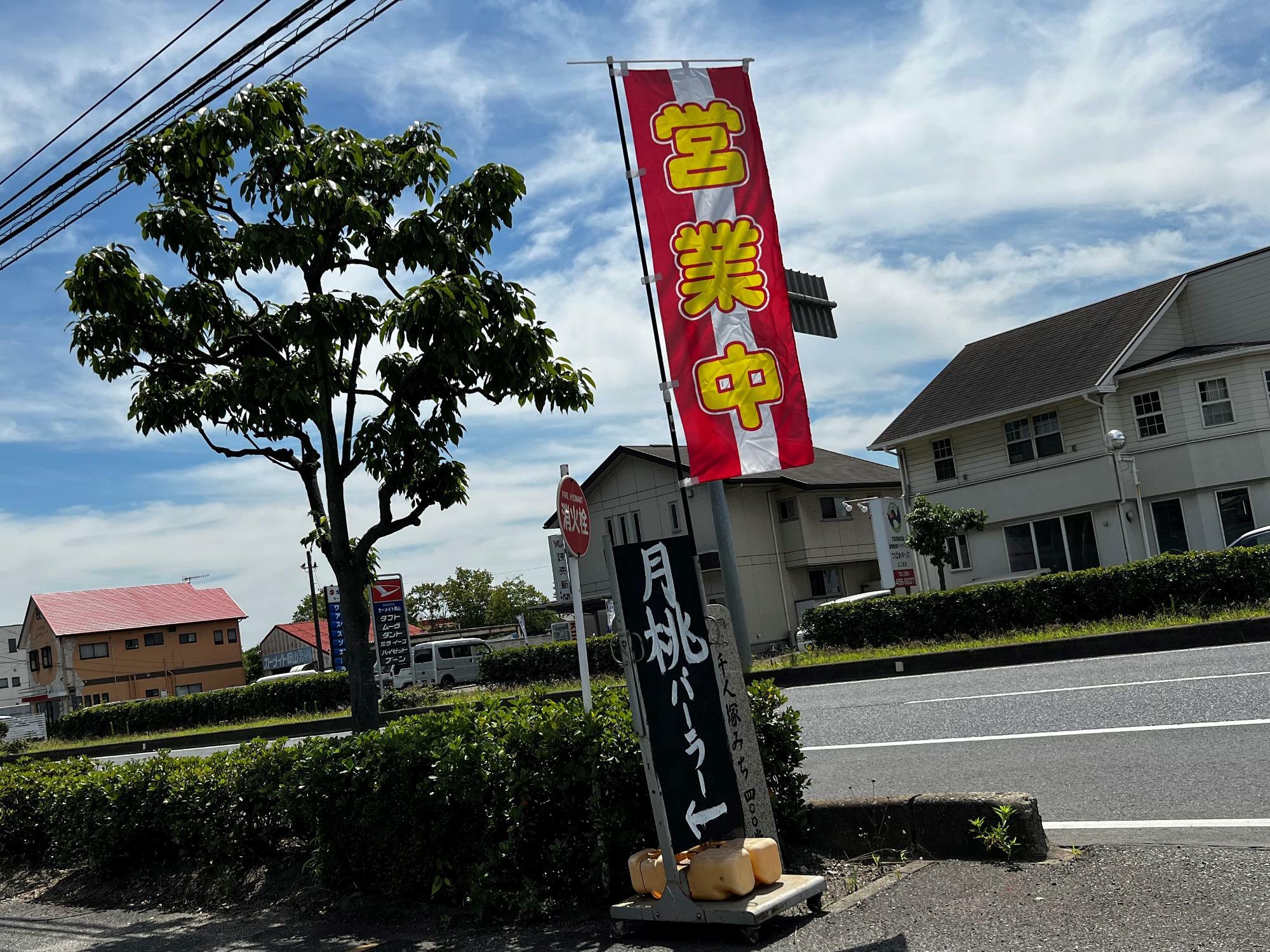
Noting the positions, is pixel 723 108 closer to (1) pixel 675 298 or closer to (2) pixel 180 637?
(1) pixel 675 298

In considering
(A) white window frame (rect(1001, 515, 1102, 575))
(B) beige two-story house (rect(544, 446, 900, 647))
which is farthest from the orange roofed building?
(A) white window frame (rect(1001, 515, 1102, 575))

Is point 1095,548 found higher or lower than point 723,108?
lower

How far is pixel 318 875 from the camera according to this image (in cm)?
646

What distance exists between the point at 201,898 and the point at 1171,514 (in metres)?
25.0

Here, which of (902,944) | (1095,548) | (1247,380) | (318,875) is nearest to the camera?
(902,944)

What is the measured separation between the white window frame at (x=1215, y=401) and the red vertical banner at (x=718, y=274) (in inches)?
855

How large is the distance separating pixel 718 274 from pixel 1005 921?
4.49 metres

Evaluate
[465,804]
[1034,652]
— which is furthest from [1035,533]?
[465,804]

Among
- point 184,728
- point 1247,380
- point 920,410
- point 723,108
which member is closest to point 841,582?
point 920,410

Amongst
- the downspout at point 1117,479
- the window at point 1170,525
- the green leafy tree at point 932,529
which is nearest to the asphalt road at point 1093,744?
the green leafy tree at point 932,529

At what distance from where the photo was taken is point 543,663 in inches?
1064

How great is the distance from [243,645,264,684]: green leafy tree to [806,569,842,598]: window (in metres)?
51.0

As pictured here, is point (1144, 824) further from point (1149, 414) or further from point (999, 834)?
point (1149, 414)

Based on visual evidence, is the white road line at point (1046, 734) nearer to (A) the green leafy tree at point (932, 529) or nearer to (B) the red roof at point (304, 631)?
(A) the green leafy tree at point (932, 529)
